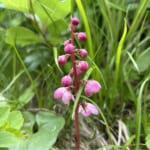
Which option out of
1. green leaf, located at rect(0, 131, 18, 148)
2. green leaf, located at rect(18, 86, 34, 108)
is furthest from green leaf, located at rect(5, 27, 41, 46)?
green leaf, located at rect(0, 131, 18, 148)

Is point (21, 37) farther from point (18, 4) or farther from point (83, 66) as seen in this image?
point (83, 66)

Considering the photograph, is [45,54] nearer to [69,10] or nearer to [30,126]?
[69,10]

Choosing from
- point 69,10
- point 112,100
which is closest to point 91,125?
point 112,100

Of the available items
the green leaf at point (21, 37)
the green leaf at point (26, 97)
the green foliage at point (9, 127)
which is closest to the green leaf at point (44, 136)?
the green foliage at point (9, 127)

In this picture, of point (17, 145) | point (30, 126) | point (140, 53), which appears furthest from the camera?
point (140, 53)

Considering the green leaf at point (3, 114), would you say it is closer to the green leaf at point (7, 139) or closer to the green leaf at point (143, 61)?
the green leaf at point (7, 139)

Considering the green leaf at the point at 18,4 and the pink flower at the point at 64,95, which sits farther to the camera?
the green leaf at the point at 18,4

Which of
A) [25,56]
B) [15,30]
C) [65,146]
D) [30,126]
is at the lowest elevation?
[65,146]
